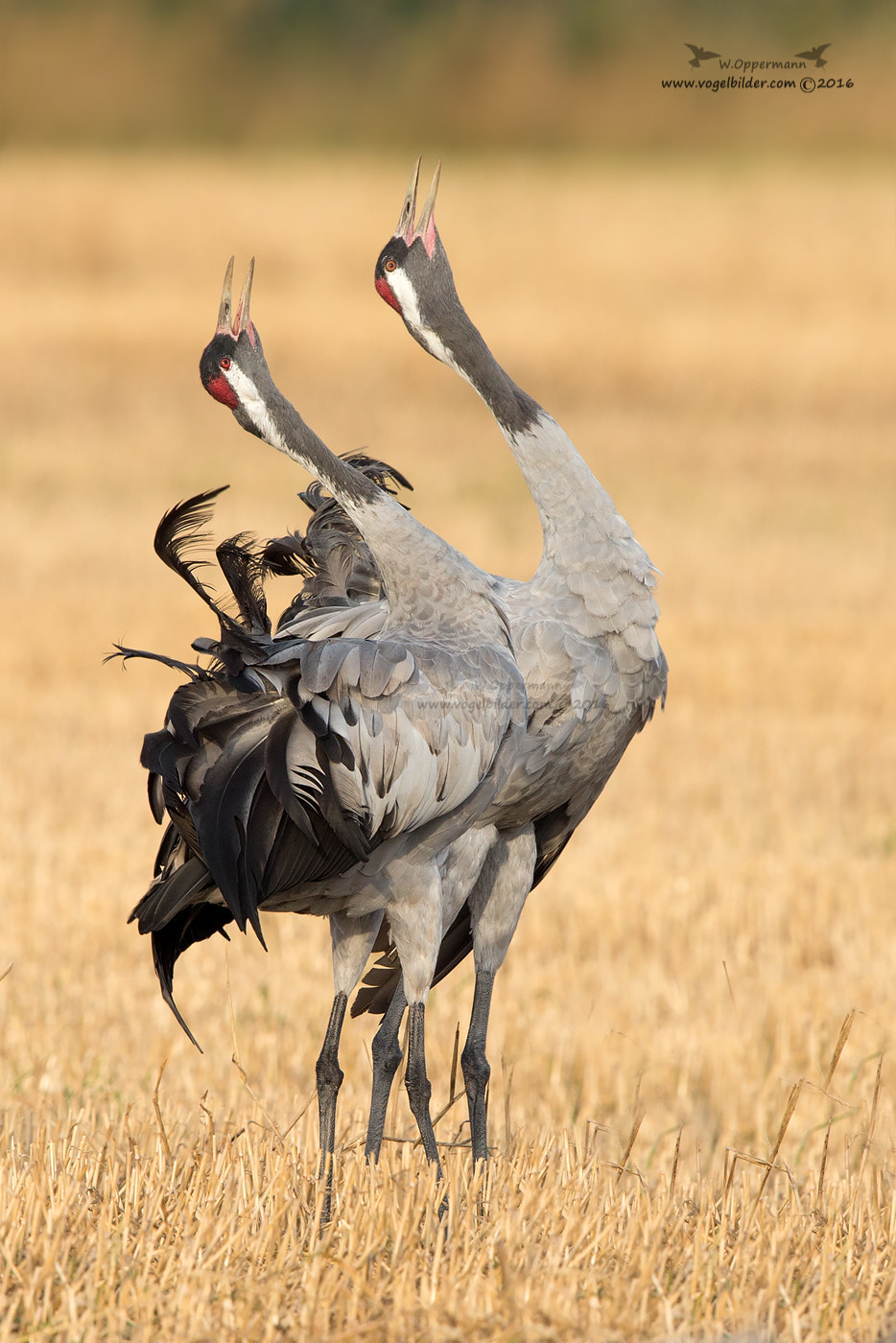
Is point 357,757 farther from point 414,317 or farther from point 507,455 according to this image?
point 507,455

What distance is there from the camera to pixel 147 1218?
10.7 feet

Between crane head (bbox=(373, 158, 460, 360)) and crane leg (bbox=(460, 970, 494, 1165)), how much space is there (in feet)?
5.61

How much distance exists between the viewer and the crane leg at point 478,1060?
4207mm

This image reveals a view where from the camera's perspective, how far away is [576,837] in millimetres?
8359

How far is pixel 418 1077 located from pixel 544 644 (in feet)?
3.69

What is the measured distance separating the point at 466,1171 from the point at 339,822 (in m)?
0.91

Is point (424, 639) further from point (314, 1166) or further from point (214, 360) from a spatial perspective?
point (314, 1166)

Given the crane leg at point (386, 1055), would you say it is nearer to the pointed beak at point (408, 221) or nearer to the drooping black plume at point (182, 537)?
the drooping black plume at point (182, 537)

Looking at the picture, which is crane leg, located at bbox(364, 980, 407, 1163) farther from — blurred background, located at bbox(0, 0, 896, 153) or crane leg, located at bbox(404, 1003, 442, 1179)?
blurred background, located at bbox(0, 0, 896, 153)

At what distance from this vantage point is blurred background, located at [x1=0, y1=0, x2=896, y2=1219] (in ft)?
19.7

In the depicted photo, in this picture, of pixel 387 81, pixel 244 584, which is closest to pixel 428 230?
pixel 244 584

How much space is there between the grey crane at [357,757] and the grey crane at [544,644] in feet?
0.78

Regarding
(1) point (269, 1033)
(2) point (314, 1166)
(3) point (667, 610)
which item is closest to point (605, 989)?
(1) point (269, 1033)

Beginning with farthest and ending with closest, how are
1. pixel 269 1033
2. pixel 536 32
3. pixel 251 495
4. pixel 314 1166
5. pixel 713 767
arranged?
pixel 536 32, pixel 251 495, pixel 713 767, pixel 269 1033, pixel 314 1166
